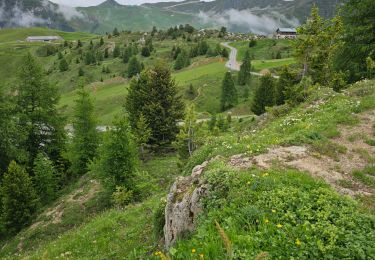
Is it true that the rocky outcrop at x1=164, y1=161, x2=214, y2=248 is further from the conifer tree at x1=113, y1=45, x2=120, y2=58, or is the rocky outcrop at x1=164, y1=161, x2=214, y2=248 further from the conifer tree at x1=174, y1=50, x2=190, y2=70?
the conifer tree at x1=113, y1=45, x2=120, y2=58

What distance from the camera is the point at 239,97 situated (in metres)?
72.3

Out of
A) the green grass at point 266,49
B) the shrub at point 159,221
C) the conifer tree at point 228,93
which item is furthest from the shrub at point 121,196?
the green grass at point 266,49

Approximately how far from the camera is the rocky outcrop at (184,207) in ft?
34.0

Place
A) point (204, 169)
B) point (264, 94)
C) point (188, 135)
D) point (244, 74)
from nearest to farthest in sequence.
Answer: point (204, 169) < point (188, 135) < point (264, 94) < point (244, 74)

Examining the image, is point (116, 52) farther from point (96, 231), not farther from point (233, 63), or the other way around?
point (96, 231)

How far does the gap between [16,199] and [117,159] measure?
394 inches

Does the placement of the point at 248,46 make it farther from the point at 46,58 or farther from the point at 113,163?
the point at 113,163

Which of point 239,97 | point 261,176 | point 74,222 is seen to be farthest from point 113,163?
point 239,97

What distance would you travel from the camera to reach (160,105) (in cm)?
3544

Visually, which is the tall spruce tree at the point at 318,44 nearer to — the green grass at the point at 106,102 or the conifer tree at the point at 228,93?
the conifer tree at the point at 228,93

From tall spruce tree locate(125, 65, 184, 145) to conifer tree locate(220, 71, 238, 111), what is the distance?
1178 inches

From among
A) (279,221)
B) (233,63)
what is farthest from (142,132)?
(233,63)

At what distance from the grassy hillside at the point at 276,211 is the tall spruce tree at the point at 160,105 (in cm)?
1965

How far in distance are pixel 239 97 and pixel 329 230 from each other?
66.0m
